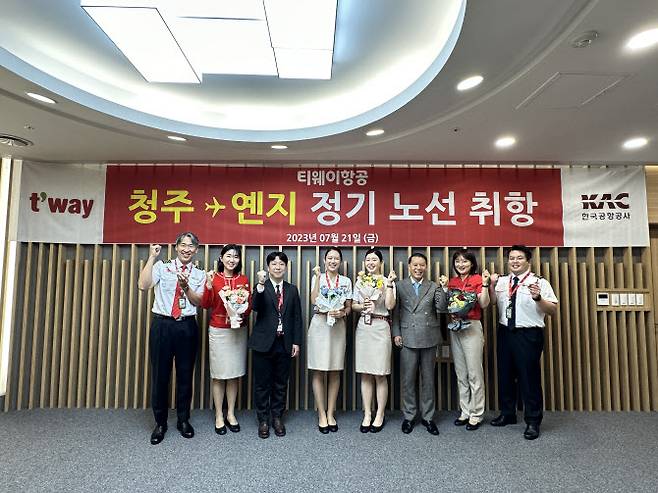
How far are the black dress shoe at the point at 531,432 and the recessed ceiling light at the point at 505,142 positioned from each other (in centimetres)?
265

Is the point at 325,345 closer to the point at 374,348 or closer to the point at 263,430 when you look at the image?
the point at 374,348

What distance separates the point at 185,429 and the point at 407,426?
202cm

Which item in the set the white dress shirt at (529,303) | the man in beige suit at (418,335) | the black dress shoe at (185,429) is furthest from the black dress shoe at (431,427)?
the black dress shoe at (185,429)

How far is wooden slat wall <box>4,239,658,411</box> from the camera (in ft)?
14.6

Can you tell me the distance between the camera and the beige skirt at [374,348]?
12.3 feet

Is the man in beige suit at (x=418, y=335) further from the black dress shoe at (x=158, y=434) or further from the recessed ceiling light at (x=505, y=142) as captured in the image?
the black dress shoe at (x=158, y=434)

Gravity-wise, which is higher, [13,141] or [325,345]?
[13,141]

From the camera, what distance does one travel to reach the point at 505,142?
3.94 m

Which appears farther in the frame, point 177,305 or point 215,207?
point 215,207

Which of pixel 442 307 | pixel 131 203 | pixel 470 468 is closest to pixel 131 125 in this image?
pixel 131 203

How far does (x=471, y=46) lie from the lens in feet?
7.79

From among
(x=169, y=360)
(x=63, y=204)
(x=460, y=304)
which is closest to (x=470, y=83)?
(x=460, y=304)

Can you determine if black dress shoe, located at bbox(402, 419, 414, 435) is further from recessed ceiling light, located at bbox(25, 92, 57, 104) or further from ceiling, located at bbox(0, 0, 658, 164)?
recessed ceiling light, located at bbox(25, 92, 57, 104)

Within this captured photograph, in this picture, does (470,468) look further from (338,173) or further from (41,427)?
(41,427)
